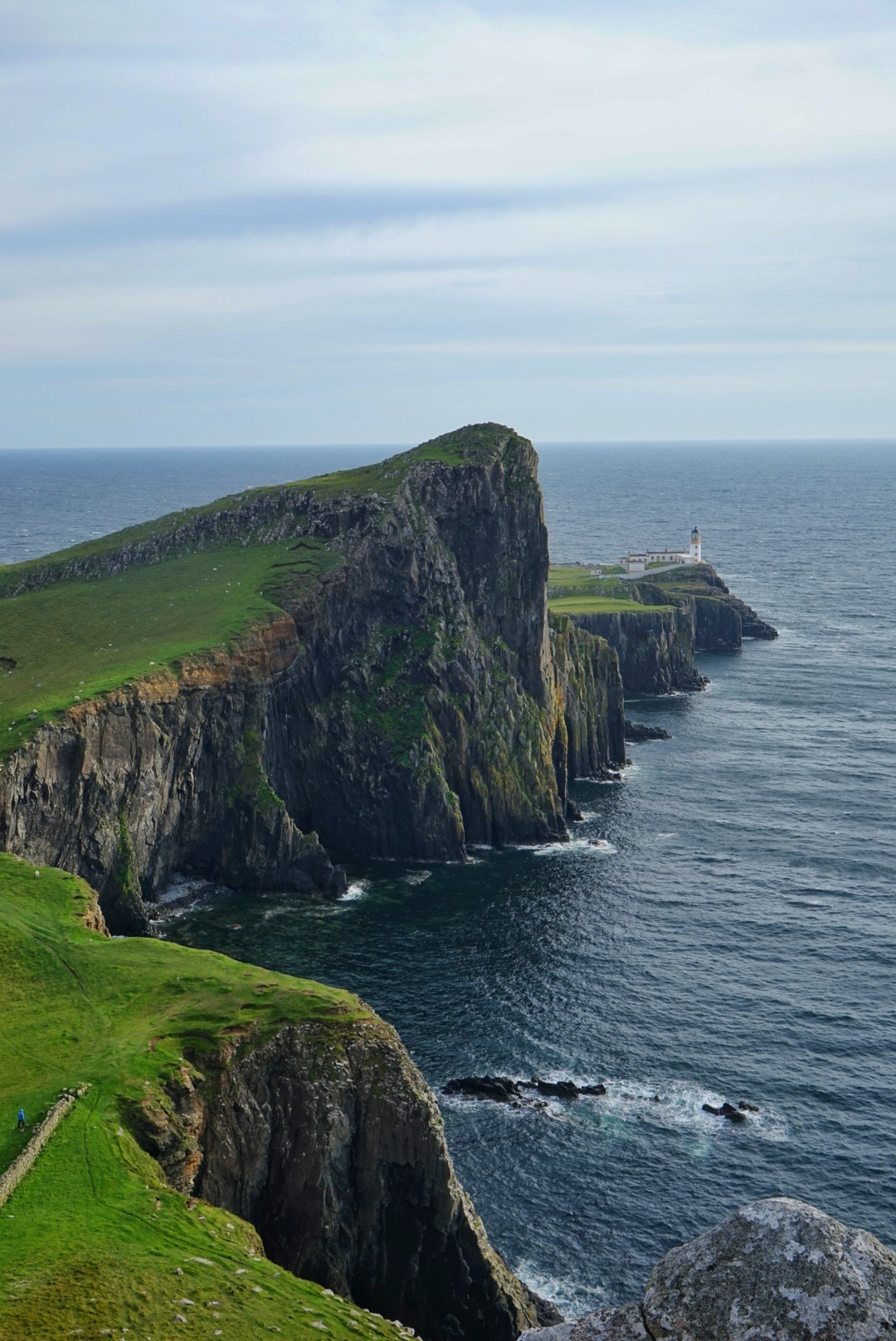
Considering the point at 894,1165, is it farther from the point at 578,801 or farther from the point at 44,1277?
the point at 578,801

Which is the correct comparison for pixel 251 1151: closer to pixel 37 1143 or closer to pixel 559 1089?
pixel 37 1143

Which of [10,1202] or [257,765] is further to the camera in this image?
[257,765]

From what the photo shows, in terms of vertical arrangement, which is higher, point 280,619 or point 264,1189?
point 280,619

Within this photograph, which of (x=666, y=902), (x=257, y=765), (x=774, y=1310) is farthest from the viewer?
(x=257, y=765)

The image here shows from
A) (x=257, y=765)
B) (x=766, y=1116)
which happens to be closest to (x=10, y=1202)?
(x=766, y=1116)

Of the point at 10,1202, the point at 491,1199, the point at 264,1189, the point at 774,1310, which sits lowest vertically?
the point at 491,1199

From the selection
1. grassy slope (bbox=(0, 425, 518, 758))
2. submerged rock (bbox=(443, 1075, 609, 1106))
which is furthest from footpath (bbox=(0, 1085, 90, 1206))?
grassy slope (bbox=(0, 425, 518, 758))

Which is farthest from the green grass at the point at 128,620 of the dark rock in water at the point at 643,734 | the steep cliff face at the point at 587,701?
the dark rock in water at the point at 643,734

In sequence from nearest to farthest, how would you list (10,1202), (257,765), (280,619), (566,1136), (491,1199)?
1. (10,1202)
2. (491,1199)
3. (566,1136)
4. (257,765)
5. (280,619)
